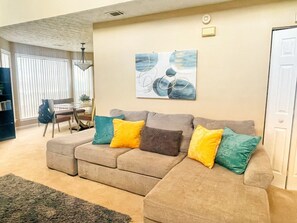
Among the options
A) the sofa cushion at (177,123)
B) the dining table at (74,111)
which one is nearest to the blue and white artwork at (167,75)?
the sofa cushion at (177,123)

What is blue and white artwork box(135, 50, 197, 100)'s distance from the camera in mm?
3080

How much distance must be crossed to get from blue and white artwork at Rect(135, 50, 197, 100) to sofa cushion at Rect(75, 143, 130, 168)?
111 centimetres

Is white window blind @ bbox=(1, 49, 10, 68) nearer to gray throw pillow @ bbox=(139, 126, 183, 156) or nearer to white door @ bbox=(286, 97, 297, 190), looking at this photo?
gray throw pillow @ bbox=(139, 126, 183, 156)

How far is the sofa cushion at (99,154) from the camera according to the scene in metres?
2.68

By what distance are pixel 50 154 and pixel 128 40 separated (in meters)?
2.25

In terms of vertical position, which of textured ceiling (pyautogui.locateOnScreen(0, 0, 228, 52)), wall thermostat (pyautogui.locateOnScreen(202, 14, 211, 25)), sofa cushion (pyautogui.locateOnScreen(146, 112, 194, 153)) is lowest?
sofa cushion (pyautogui.locateOnScreen(146, 112, 194, 153))

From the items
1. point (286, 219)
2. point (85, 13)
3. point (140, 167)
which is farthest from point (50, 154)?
point (286, 219)

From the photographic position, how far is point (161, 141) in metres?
2.66

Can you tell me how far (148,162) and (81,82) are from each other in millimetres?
5959

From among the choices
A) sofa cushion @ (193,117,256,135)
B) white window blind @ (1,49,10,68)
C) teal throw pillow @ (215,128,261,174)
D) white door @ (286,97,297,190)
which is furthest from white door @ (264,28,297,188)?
white window blind @ (1,49,10,68)

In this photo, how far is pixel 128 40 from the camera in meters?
3.56

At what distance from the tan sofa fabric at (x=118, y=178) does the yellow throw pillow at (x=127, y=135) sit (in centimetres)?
38

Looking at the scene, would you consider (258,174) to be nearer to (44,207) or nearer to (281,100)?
(281,100)

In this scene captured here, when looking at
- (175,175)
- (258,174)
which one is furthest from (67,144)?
(258,174)
